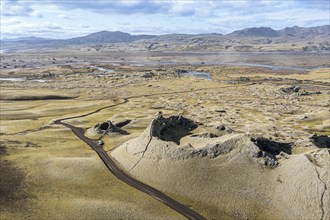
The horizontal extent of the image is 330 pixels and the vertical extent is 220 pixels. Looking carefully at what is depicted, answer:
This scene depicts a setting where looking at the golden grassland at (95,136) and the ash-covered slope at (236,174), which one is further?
the golden grassland at (95,136)

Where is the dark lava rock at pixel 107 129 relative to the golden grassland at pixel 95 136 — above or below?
above

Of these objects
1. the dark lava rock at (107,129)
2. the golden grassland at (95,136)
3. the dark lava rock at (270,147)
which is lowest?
the golden grassland at (95,136)

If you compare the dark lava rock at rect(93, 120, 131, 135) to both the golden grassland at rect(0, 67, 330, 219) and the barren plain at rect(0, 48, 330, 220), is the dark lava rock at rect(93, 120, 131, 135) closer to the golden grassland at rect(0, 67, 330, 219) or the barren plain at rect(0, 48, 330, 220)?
the barren plain at rect(0, 48, 330, 220)

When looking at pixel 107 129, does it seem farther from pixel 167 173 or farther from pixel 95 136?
pixel 167 173

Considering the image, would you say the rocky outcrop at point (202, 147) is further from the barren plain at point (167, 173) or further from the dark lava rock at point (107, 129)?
the dark lava rock at point (107, 129)

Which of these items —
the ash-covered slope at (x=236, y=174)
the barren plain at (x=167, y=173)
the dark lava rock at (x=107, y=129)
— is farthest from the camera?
the dark lava rock at (x=107, y=129)

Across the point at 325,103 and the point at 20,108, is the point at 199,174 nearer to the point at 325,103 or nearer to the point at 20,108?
the point at 20,108

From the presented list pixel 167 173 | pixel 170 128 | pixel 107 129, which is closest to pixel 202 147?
pixel 167 173

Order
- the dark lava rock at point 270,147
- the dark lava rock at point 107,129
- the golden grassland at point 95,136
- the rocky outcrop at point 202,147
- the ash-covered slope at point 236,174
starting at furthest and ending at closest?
the dark lava rock at point 107,129
the dark lava rock at point 270,147
the rocky outcrop at point 202,147
the golden grassland at point 95,136
the ash-covered slope at point 236,174

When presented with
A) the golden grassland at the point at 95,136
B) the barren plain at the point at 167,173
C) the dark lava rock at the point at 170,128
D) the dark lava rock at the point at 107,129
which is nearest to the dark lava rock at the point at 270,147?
the barren plain at the point at 167,173

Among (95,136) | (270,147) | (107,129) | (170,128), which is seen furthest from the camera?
(107,129)
